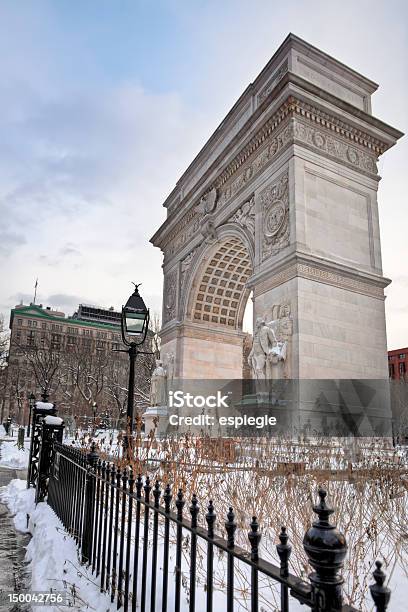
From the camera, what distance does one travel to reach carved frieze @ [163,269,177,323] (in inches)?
1091

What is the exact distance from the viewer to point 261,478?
5.80 meters

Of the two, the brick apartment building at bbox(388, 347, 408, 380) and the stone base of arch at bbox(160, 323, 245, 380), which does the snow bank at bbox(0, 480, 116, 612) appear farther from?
the brick apartment building at bbox(388, 347, 408, 380)

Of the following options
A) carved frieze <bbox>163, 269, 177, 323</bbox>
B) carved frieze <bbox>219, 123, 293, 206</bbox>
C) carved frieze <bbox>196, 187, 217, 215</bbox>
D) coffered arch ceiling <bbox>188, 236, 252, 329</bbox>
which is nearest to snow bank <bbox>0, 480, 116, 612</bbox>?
carved frieze <bbox>219, 123, 293, 206</bbox>

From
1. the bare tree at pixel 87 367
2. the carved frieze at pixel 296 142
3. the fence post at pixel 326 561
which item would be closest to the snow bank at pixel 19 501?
the fence post at pixel 326 561

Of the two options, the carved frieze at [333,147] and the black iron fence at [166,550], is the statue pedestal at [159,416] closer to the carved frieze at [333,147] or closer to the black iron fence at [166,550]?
the carved frieze at [333,147]

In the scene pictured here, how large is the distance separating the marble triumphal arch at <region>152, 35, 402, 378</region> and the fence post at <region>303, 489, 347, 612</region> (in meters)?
14.3

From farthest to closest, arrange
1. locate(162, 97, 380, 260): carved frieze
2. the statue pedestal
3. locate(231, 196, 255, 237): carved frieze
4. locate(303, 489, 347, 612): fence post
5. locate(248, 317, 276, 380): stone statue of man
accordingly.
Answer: the statue pedestal < locate(231, 196, 255, 237): carved frieze < locate(162, 97, 380, 260): carved frieze < locate(248, 317, 276, 380): stone statue of man < locate(303, 489, 347, 612): fence post

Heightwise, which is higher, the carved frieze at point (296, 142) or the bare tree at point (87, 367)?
the carved frieze at point (296, 142)

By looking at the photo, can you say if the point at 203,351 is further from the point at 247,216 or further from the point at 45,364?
the point at 45,364

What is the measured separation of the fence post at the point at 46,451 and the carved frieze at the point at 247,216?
14141 mm

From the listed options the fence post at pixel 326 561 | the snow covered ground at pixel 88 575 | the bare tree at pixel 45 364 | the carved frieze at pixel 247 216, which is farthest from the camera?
the bare tree at pixel 45 364

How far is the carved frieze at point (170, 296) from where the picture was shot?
91.0 ft

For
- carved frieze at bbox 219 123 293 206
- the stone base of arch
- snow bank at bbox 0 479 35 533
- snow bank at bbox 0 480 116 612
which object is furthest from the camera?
the stone base of arch

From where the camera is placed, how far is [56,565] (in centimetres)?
414
